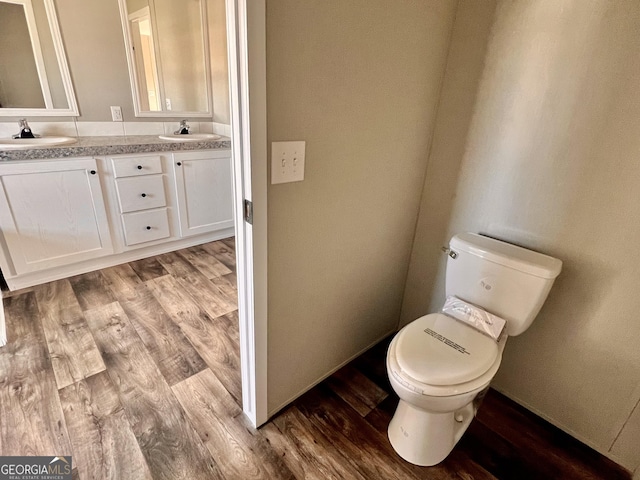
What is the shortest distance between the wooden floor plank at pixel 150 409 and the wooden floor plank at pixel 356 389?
0.60 meters

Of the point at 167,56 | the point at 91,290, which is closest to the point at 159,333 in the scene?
the point at 91,290

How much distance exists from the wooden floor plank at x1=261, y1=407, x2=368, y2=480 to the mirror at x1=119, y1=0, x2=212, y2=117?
263cm

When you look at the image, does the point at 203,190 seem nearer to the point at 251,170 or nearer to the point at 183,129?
the point at 183,129

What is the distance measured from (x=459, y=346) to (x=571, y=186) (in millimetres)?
707

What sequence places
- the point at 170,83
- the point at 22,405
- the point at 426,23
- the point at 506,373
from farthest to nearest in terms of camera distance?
the point at 170,83
the point at 506,373
the point at 22,405
the point at 426,23

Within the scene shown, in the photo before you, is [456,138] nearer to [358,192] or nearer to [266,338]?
[358,192]

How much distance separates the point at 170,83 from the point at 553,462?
3497 mm

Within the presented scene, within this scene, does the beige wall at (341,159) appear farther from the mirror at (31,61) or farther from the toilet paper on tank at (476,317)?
the mirror at (31,61)

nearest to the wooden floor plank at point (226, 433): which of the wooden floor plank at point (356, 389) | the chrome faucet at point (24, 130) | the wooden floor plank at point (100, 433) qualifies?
the wooden floor plank at point (100, 433)

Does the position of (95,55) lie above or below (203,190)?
above

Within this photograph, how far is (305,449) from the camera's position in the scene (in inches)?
49.9

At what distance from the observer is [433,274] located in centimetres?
169

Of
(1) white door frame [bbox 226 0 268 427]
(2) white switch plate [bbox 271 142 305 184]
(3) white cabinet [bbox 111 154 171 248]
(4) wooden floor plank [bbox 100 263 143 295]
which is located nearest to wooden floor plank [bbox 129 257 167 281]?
(4) wooden floor plank [bbox 100 263 143 295]

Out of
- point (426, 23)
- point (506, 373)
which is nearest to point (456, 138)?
point (426, 23)
